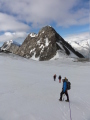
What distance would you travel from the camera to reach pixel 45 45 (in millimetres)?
135875

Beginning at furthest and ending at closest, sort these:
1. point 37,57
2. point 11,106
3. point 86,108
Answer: point 37,57
point 86,108
point 11,106

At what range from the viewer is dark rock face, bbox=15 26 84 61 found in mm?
126000

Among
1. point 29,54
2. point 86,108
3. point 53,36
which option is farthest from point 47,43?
point 86,108

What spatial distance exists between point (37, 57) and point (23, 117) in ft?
406

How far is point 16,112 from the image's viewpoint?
894cm

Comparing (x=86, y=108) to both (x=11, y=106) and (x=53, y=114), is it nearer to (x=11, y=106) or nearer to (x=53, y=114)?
(x=53, y=114)

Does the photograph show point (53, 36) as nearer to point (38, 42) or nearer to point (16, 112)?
point (38, 42)

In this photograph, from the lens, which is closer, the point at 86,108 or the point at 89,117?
the point at 89,117

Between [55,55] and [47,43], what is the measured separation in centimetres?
2158

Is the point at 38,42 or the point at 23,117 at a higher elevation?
the point at 38,42

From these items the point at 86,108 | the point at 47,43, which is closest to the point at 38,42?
the point at 47,43

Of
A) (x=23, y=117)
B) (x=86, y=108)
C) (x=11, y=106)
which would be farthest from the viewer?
(x=86, y=108)

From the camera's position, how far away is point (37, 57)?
13175 centimetres

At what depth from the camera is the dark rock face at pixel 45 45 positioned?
12600cm
